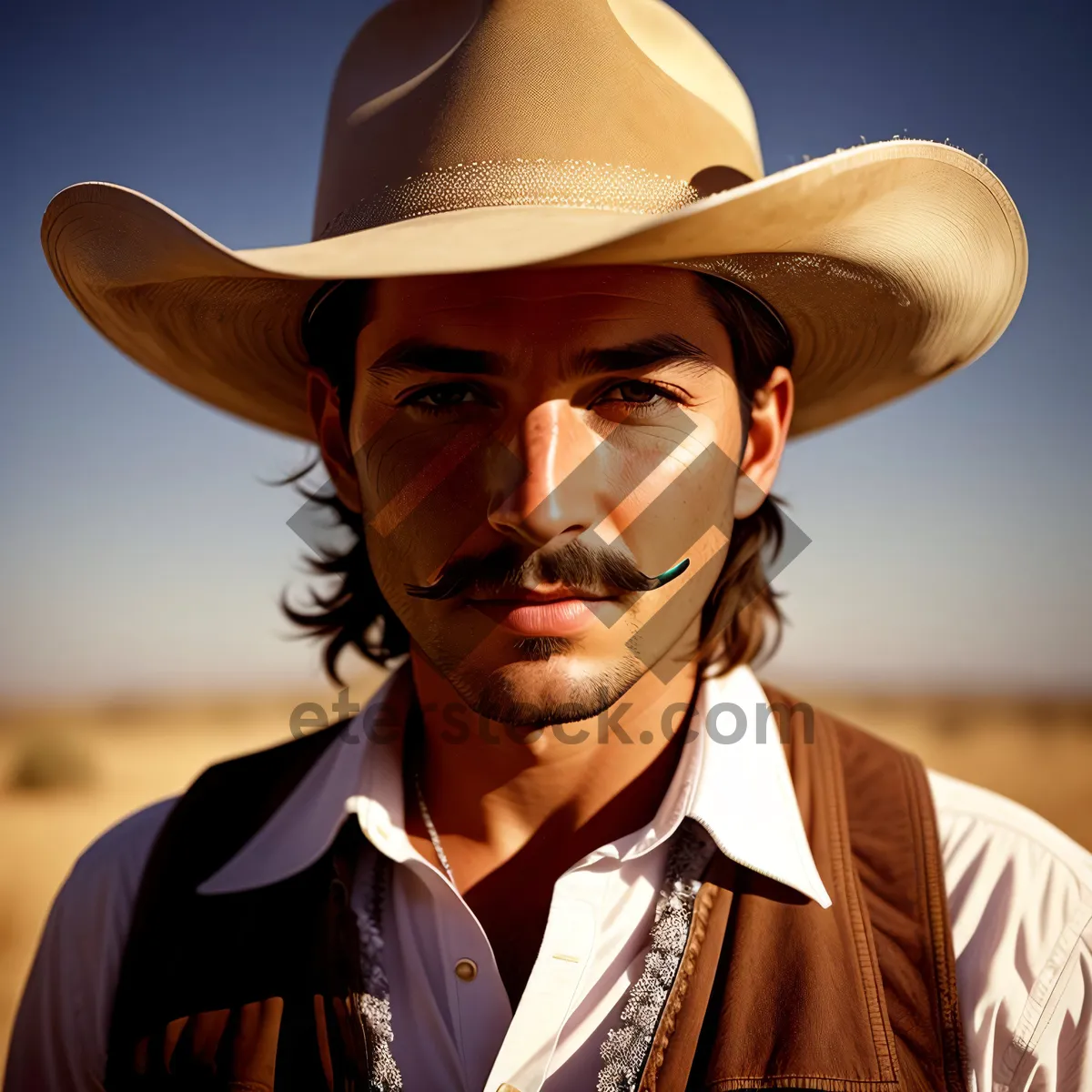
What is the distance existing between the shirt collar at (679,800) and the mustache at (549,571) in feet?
1.38

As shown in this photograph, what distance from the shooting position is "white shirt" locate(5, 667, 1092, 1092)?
1598 millimetres

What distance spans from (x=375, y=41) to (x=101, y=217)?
845 mm

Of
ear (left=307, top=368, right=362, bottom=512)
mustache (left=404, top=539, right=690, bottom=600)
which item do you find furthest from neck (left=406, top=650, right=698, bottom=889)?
ear (left=307, top=368, right=362, bottom=512)

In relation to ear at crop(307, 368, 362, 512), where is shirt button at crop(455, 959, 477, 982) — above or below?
below

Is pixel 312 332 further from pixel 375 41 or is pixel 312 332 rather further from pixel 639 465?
pixel 639 465

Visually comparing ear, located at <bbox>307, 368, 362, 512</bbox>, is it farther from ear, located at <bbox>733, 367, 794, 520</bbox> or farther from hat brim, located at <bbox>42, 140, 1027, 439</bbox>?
ear, located at <bbox>733, 367, 794, 520</bbox>

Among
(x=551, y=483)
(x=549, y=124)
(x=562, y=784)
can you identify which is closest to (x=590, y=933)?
(x=562, y=784)

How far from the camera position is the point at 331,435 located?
2.26 m

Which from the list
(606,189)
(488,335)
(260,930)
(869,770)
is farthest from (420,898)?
(606,189)

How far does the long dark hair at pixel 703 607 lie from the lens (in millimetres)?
2023

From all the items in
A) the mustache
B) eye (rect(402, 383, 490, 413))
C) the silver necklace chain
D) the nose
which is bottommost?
the silver necklace chain

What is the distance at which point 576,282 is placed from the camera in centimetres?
174

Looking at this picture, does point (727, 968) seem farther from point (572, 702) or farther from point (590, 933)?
point (572, 702)

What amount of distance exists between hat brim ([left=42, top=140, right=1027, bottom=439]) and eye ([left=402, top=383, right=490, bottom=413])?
33 cm
